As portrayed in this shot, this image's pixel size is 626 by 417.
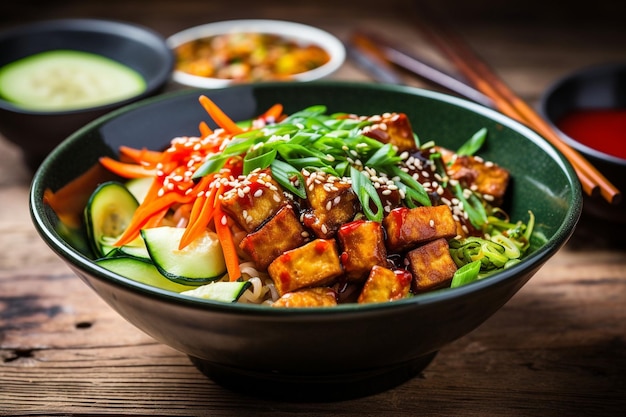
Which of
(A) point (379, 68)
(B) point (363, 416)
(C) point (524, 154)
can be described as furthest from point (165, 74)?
(B) point (363, 416)

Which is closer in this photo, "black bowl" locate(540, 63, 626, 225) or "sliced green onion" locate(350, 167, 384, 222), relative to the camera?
"sliced green onion" locate(350, 167, 384, 222)

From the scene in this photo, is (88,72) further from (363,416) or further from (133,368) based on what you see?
(363,416)

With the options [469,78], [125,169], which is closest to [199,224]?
[125,169]

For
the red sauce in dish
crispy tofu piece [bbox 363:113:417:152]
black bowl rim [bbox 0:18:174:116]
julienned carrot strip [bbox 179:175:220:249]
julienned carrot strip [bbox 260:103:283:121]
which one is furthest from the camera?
black bowl rim [bbox 0:18:174:116]

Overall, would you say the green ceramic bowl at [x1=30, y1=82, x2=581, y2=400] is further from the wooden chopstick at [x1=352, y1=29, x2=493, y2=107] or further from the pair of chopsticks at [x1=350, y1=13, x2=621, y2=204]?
the wooden chopstick at [x1=352, y1=29, x2=493, y2=107]

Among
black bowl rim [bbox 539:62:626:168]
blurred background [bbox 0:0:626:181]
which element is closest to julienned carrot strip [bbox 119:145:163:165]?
black bowl rim [bbox 539:62:626:168]

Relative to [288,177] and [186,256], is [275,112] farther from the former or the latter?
[186,256]
